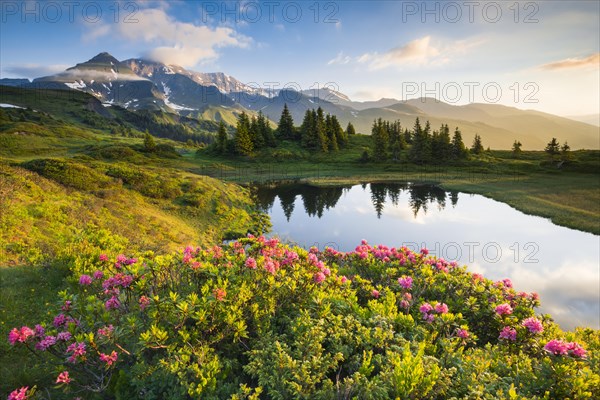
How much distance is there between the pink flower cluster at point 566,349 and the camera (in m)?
4.22

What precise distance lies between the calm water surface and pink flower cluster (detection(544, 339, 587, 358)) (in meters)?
11.2

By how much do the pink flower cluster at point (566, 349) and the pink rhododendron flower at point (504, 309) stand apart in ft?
6.11

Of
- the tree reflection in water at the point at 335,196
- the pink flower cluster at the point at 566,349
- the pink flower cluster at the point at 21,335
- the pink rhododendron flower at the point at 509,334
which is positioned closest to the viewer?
the pink flower cluster at the point at 21,335

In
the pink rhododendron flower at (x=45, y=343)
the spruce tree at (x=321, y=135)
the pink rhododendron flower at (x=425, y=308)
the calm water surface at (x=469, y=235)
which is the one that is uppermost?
the spruce tree at (x=321, y=135)

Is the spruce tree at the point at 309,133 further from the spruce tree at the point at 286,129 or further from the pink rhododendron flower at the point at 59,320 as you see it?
the pink rhododendron flower at the point at 59,320

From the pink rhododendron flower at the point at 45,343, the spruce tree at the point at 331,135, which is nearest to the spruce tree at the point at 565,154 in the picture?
the spruce tree at the point at 331,135

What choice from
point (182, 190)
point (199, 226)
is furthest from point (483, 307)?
point (182, 190)

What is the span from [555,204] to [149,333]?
47058 millimetres

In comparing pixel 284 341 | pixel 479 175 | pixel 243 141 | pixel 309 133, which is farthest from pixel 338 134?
pixel 284 341

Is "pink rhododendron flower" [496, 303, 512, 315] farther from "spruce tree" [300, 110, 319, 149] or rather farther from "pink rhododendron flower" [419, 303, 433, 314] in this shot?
"spruce tree" [300, 110, 319, 149]

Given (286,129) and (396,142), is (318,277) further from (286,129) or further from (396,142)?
(286,129)

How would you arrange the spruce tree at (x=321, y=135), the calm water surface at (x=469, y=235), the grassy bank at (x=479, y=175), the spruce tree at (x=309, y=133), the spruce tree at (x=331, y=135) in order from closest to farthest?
the calm water surface at (x=469, y=235)
the grassy bank at (x=479, y=175)
the spruce tree at (x=321, y=135)
the spruce tree at (x=309, y=133)
the spruce tree at (x=331, y=135)

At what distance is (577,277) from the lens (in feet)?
55.9

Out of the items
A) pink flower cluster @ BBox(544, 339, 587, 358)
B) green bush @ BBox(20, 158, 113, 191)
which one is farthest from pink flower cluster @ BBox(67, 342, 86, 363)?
green bush @ BBox(20, 158, 113, 191)
